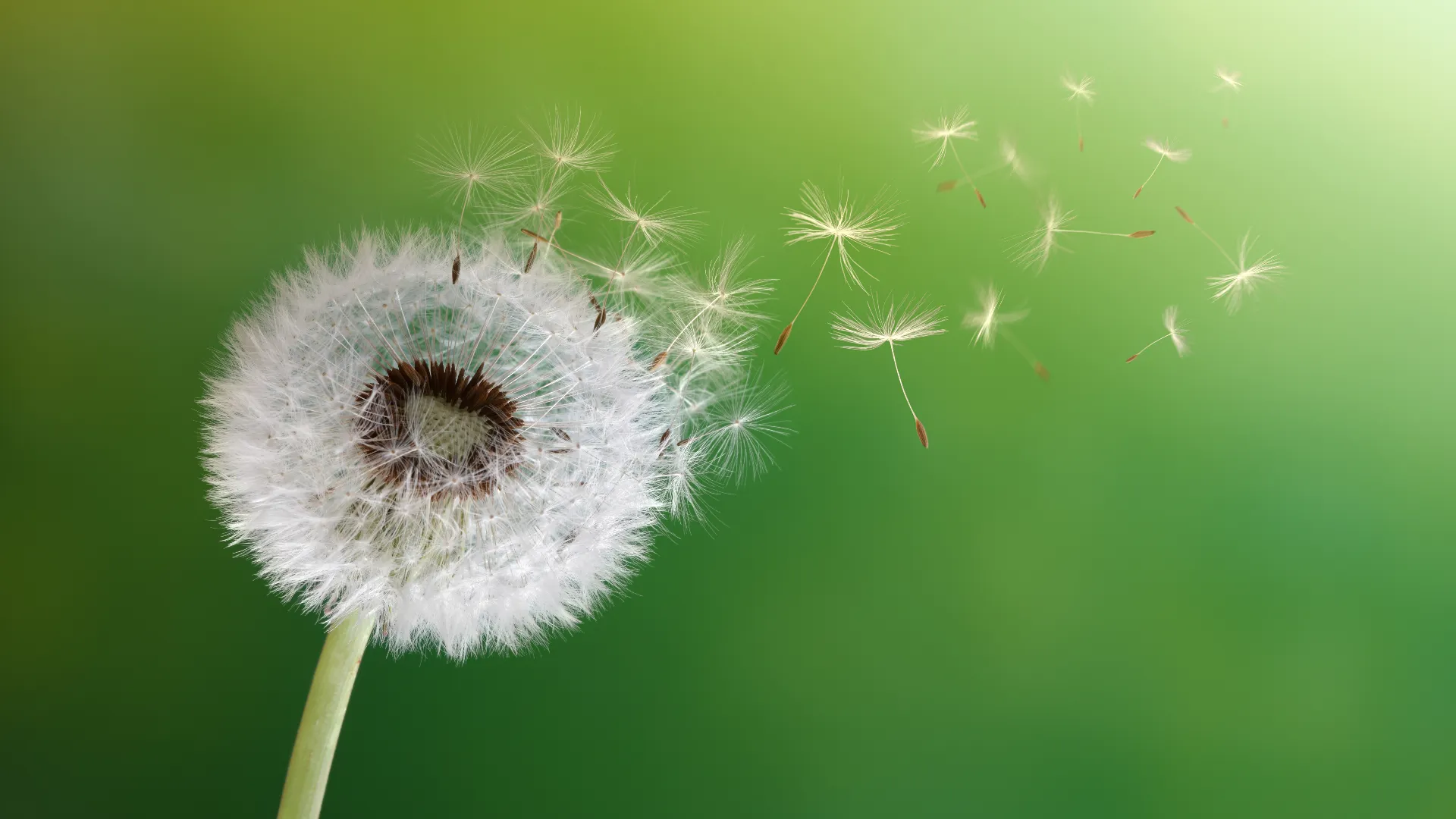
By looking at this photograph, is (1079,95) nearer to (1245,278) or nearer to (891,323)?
(1245,278)

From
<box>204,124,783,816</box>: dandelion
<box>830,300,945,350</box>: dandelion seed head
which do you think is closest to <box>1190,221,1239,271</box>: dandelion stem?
<box>830,300,945,350</box>: dandelion seed head

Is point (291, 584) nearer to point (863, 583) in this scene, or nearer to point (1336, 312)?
point (863, 583)

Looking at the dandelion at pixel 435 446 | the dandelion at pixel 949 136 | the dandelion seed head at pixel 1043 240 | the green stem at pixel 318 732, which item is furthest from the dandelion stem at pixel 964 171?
the green stem at pixel 318 732

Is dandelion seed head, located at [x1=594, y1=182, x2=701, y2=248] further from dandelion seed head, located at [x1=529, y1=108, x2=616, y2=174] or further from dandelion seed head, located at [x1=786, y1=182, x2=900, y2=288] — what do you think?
dandelion seed head, located at [x1=786, y1=182, x2=900, y2=288]

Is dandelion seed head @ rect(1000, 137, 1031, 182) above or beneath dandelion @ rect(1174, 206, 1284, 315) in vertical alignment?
above

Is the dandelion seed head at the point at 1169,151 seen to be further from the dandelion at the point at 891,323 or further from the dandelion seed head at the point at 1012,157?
the dandelion at the point at 891,323

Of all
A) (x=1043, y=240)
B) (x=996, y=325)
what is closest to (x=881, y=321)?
(x=996, y=325)

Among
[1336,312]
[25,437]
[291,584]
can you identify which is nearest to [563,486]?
[291,584]
